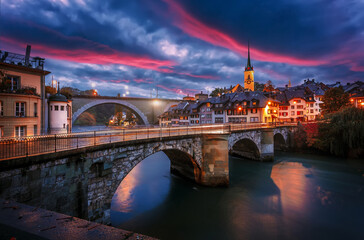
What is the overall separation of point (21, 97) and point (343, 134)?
4679cm

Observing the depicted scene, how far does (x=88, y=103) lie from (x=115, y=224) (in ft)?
153

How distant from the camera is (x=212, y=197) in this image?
18.8 m

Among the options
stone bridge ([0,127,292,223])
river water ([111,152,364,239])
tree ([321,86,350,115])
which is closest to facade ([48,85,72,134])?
river water ([111,152,364,239])

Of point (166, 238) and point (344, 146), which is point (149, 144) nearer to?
point (166, 238)

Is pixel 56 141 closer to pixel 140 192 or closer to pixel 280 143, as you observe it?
pixel 140 192

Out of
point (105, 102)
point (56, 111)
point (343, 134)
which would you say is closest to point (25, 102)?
point (56, 111)

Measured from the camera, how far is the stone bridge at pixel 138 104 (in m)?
53.0

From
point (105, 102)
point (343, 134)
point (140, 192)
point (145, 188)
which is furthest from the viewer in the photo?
point (105, 102)

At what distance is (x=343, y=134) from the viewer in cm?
3403

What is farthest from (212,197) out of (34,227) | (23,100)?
(23,100)

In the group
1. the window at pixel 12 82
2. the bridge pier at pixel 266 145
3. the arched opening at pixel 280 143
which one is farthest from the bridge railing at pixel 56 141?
the arched opening at pixel 280 143

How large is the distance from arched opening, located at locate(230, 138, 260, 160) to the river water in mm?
6498

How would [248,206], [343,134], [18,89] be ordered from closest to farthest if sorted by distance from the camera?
1. [248,206]
2. [18,89]
3. [343,134]

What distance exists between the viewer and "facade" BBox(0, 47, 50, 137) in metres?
17.3
